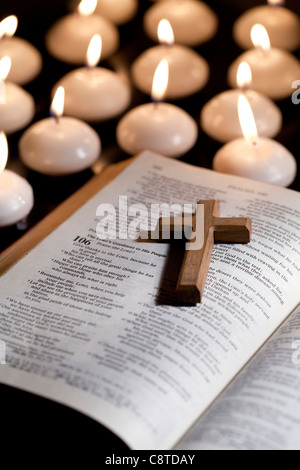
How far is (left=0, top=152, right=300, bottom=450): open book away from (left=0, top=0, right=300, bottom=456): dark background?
0.04 meters

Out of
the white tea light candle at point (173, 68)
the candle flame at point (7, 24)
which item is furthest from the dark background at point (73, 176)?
the candle flame at point (7, 24)

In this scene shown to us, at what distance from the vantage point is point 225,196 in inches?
35.3

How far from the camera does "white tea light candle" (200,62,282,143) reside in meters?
1.03

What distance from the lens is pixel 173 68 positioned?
1.14 metres

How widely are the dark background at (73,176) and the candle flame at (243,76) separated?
0.09 meters

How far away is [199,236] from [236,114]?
1.00 feet

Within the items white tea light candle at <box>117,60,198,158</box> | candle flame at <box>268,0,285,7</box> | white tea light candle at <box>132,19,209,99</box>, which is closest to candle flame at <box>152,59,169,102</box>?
white tea light candle at <box>117,60,198,158</box>

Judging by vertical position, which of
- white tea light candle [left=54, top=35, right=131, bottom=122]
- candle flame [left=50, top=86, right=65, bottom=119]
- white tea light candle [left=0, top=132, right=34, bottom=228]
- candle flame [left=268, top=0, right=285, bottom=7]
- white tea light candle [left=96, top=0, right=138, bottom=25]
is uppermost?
candle flame [left=268, top=0, right=285, bottom=7]

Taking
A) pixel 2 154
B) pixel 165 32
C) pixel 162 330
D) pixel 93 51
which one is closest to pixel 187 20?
pixel 165 32

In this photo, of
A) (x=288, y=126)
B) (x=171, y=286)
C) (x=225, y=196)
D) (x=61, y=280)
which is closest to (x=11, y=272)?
(x=61, y=280)

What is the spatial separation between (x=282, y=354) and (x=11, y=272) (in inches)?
12.2

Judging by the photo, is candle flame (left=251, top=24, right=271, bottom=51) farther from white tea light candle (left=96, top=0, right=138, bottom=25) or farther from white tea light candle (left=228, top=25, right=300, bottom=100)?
white tea light candle (left=96, top=0, right=138, bottom=25)

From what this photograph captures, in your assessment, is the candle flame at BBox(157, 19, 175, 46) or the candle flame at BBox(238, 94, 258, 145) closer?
the candle flame at BBox(238, 94, 258, 145)

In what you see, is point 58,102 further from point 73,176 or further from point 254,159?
point 254,159
